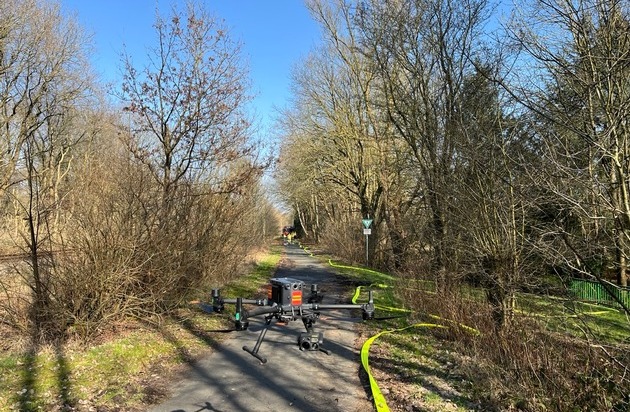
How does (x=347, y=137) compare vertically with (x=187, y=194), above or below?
above

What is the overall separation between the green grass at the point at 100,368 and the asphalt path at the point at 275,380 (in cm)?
48

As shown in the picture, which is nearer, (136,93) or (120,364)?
(120,364)

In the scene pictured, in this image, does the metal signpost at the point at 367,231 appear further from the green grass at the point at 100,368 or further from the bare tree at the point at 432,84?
the green grass at the point at 100,368

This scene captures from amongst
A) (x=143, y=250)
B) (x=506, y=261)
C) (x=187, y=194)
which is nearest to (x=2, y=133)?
(x=187, y=194)

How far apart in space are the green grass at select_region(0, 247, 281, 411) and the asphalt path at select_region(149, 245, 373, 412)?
0.48 meters

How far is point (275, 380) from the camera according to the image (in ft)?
21.6

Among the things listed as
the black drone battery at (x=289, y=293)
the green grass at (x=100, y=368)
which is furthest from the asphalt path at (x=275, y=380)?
the black drone battery at (x=289, y=293)

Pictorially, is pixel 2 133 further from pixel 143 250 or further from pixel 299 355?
pixel 299 355

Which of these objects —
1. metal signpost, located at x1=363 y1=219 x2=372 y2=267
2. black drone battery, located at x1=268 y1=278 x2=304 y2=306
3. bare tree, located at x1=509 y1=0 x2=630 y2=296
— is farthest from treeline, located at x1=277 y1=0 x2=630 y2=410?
metal signpost, located at x1=363 y1=219 x2=372 y2=267

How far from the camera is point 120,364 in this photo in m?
7.06

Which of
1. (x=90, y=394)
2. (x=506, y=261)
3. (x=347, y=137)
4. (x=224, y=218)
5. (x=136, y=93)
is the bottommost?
(x=90, y=394)

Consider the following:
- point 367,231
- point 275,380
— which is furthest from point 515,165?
point 367,231

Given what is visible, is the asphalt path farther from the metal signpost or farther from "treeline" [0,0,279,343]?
the metal signpost

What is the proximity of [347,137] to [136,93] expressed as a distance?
637 inches
